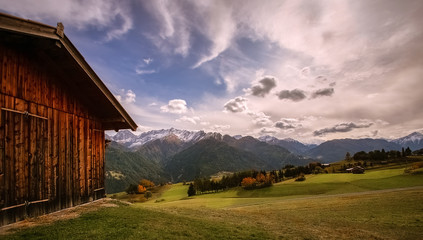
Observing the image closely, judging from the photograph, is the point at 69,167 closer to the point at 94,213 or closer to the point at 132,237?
the point at 94,213

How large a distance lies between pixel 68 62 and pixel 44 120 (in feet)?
10.4

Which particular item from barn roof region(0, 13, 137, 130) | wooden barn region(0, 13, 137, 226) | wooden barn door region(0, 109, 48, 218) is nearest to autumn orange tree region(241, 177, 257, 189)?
barn roof region(0, 13, 137, 130)

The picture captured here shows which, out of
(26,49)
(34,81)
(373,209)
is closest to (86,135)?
Result: (34,81)

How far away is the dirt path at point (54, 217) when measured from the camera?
9227mm

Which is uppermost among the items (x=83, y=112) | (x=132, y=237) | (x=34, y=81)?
(x=34, y=81)

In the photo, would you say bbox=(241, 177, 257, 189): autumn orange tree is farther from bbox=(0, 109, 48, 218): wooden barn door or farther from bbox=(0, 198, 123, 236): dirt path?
bbox=(0, 109, 48, 218): wooden barn door

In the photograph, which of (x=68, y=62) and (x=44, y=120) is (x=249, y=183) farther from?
(x=68, y=62)

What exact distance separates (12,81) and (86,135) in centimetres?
512

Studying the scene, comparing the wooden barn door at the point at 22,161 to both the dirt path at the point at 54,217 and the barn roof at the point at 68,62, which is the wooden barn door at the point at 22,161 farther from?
the barn roof at the point at 68,62

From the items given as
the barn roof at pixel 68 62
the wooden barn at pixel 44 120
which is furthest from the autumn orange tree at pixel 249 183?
the wooden barn at pixel 44 120

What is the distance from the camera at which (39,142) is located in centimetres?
1105

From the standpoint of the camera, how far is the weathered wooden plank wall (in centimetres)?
968

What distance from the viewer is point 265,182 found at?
102m

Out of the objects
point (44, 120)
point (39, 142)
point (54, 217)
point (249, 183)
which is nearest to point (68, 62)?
point (44, 120)
